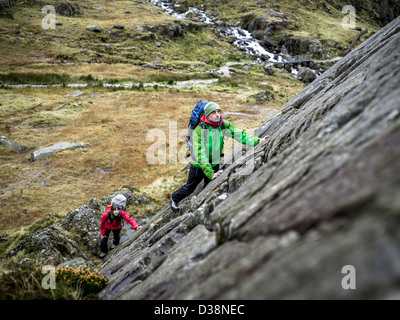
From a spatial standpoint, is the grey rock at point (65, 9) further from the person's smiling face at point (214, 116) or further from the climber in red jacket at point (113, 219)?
the person's smiling face at point (214, 116)

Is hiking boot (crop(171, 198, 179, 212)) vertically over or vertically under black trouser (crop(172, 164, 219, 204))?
under

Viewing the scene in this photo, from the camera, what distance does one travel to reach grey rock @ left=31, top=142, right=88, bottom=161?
953 inches

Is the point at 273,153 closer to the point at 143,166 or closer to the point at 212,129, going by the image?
the point at 212,129

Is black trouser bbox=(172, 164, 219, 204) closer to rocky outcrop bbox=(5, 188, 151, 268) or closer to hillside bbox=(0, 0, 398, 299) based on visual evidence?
hillside bbox=(0, 0, 398, 299)

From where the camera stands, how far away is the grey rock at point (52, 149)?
79.5ft

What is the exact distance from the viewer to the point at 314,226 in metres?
3.15

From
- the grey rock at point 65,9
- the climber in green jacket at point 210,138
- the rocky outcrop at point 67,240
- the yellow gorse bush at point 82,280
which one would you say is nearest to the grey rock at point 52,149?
the rocky outcrop at point 67,240

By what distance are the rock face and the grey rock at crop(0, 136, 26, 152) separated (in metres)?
Answer: 26.2

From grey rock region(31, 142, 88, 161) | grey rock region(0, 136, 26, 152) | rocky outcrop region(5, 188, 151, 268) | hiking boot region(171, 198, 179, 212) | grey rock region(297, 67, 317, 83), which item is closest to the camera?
rocky outcrop region(5, 188, 151, 268)

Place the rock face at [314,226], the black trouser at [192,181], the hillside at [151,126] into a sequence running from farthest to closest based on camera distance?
the black trouser at [192,181], the hillside at [151,126], the rock face at [314,226]

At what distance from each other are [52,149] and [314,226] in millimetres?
27947

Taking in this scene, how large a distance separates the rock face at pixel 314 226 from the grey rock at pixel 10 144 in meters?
26.2

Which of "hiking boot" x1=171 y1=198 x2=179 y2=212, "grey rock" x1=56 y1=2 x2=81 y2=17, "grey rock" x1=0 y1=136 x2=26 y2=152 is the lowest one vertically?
"grey rock" x1=0 y1=136 x2=26 y2=152

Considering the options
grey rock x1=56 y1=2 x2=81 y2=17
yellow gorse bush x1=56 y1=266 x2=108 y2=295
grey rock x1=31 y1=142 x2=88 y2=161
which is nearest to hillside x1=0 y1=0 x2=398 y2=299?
yellow gorse bush x1=56 y1=266 x2=108 y2=295
